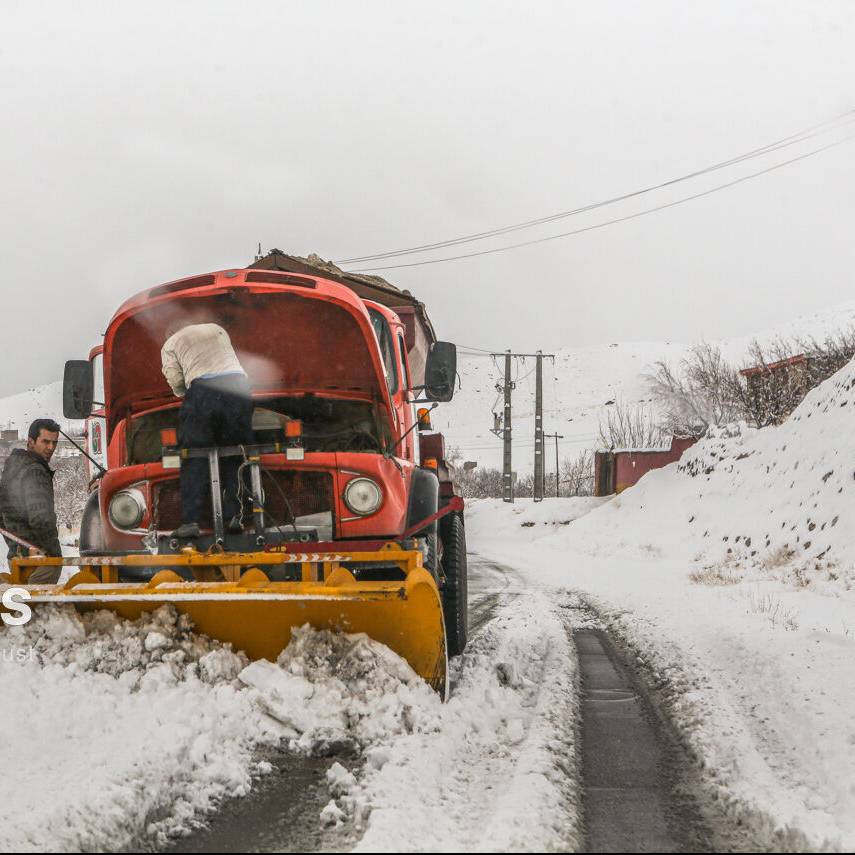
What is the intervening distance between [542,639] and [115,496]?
10.8ft

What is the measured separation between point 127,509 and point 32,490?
156 cm

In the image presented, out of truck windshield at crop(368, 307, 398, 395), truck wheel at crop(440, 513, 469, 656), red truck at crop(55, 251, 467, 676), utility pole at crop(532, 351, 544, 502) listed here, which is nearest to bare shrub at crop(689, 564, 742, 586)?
truck wheel at crop(440, 513, 469, 656)

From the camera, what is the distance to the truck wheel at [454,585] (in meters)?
5.38

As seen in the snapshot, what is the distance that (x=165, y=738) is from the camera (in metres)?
3.09

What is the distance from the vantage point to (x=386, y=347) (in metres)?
5.41

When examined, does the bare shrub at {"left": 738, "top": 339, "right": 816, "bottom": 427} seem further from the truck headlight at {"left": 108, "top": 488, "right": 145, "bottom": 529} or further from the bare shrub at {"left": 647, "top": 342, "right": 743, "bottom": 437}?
the truck headlight at {"left": 108, "top": 488, "right": 145, "bottom": 529}

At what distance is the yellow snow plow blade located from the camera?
12.1ft

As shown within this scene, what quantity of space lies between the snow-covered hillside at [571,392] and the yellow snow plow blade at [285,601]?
299 feet

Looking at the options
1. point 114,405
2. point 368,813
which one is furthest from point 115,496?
point 368,813

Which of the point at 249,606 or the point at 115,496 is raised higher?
the point at 115,496

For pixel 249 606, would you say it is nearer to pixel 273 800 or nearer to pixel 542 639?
pixel 273 800

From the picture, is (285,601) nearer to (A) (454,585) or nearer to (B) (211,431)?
(B) (211,431)

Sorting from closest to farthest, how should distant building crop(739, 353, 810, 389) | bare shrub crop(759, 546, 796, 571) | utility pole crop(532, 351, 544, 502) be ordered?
bare shrub crop(759, 546, 796, 571)
distant building crop(739, 353, 810, 389)
utility pole crop(532, 351, 544, 502)

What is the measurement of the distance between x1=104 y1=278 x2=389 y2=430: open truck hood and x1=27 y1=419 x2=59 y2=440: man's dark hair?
951 mm
